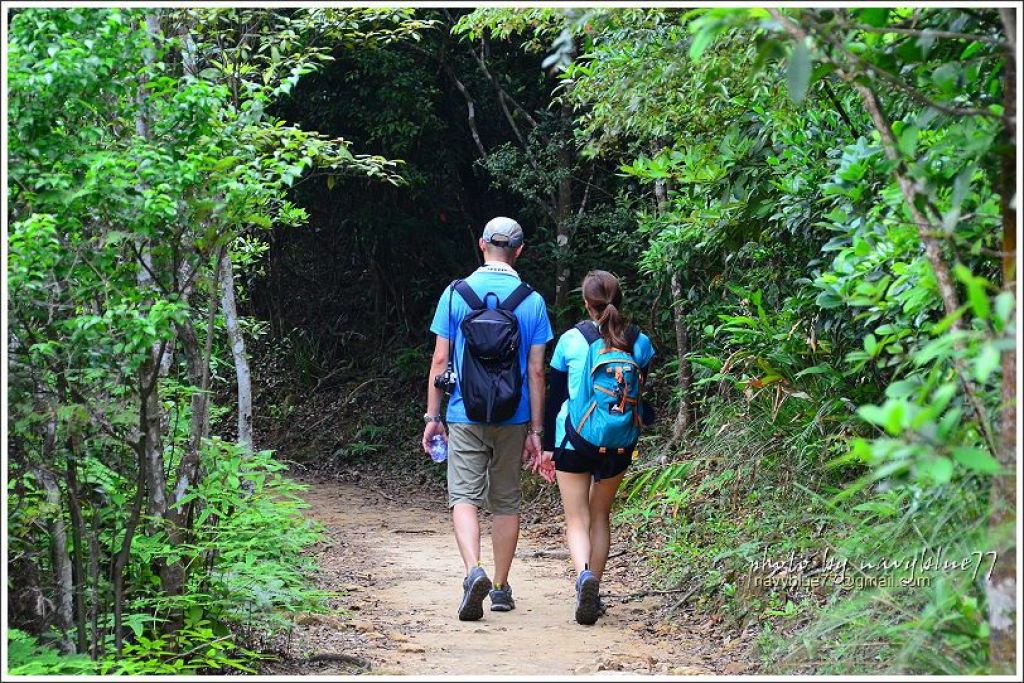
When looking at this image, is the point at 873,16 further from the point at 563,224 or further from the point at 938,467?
the point at 563,224

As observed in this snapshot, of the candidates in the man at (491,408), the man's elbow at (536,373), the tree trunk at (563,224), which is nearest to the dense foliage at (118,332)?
the man at (491,408)

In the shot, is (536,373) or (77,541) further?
(536,373)

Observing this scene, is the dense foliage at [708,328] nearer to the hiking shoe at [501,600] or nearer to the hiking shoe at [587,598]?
the hiking shoe at [587,598]

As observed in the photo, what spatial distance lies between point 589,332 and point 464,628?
5.25ft

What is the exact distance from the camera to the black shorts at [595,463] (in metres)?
5.74

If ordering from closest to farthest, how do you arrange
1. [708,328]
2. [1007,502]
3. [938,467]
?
[938,467] → [1007,502] → [708,328]

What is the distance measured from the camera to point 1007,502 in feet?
10.3

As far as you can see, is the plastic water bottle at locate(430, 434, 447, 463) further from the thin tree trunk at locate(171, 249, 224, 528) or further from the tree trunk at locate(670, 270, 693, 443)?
the tree trunk at locate(670, 270, 693, 443)

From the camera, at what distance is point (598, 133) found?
11.1m

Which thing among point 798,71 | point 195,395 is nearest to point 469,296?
point 195,395

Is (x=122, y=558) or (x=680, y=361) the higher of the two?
(x=680, y=361)

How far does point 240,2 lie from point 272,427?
1071cm

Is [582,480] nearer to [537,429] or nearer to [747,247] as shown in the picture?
[537,429]

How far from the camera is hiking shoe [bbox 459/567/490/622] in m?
5.60
